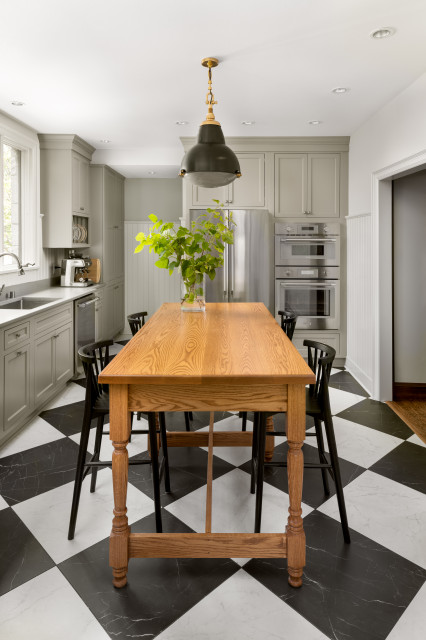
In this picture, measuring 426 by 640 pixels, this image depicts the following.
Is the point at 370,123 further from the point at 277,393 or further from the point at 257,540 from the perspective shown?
the point at 257,540

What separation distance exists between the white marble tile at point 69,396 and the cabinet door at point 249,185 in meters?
2.63

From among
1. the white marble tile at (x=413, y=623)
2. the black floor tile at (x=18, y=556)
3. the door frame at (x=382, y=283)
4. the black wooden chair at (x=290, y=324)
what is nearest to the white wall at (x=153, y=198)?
the door frame at (x=382, y=283)

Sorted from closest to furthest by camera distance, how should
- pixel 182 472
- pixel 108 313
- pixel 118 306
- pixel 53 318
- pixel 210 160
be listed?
pixel 210 160 < pixel 182 472 < pixel 53 318 < pixel 108 313 < pixel 118 306

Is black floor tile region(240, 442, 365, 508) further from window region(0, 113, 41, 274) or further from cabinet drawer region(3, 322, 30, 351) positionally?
window region(0, 113, 41, 274)

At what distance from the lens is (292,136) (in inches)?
195

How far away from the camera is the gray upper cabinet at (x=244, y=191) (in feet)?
16.6

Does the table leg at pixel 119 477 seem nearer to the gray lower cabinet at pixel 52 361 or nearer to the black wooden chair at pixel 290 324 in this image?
the black wooden chair at pixel 290 324

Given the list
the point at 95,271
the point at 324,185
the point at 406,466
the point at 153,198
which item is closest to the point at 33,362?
the point at 95,271

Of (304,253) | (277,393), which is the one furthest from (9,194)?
(277,393)

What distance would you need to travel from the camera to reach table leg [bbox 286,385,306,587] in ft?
5.53

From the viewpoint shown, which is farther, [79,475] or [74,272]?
[74,272]

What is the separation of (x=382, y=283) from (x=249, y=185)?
198 cm

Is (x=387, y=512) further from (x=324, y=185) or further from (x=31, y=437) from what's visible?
(x=324, y=185)

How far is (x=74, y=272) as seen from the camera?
5.20 meters
